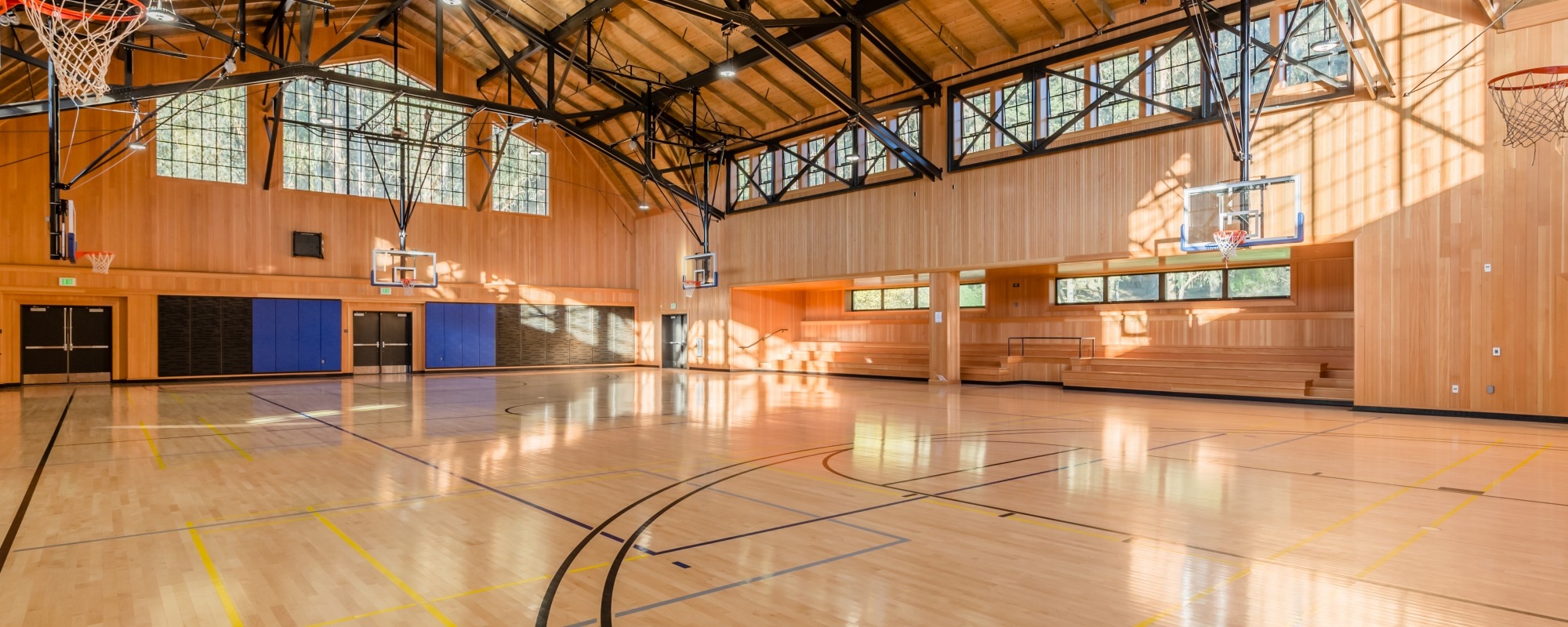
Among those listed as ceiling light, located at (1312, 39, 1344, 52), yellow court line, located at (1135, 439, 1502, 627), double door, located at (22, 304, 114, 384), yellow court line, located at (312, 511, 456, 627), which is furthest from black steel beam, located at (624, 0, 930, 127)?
double door, located at (22, 304, 114, 384)

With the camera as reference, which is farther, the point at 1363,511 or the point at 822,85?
the point at 822,85

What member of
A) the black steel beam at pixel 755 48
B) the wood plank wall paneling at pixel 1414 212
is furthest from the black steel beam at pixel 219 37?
the wood plank wall paneling at pixel 1414 212

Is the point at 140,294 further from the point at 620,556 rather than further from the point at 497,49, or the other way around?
the point at 620,556

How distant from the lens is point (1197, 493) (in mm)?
6398

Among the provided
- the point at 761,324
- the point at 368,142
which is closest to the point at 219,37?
the point at 368,142

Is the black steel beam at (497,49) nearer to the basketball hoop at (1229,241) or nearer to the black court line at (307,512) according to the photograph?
the black court line at (307,512)

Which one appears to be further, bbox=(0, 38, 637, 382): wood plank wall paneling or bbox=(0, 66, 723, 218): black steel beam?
bbox=(0, 38, 637, 382): wood plank wall paneling

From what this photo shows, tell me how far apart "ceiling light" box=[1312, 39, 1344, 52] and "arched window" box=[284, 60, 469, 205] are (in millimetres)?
19905

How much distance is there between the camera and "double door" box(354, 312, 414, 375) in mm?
24625

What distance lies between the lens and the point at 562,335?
28.4 m

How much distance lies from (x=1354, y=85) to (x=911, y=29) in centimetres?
845

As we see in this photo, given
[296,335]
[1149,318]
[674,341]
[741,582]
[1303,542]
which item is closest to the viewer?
[741,582]

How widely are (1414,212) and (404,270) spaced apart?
78.8 ft

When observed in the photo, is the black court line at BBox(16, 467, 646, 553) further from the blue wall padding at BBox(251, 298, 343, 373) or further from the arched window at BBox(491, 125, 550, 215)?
the arched window at BBox(491, 125, 550, 215)
